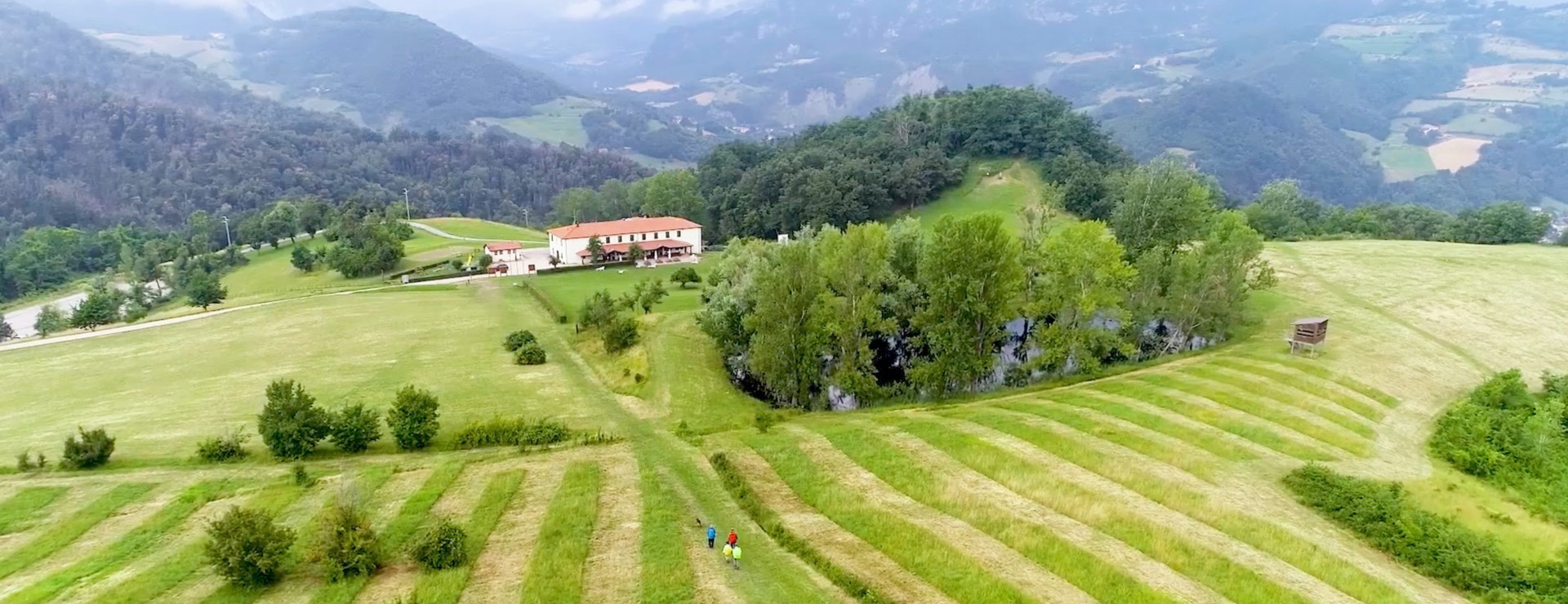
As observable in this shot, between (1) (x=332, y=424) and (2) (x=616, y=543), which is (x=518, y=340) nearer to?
(1) (x=332, y=424)

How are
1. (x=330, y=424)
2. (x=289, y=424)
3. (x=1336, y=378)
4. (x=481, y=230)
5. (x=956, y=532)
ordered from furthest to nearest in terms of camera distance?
(x=481, y=230), (x=1336, y=378), (x=330, y=424), (x=289, y=424), (x=956, y=532)

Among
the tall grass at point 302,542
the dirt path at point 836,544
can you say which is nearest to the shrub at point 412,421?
the tall grass at point 302,542

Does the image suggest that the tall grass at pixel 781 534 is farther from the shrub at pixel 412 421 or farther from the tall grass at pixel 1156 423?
the tall grass at pixel 1156 423

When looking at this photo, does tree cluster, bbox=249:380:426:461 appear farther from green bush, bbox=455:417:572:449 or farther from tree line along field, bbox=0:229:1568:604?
green bush, bbox=455:417:572:449

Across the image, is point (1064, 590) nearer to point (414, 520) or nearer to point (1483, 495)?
point (1483, 495)

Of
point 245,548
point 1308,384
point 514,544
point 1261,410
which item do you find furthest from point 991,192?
point 245,548

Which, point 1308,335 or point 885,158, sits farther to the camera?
point 885,158

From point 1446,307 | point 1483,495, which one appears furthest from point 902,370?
point 1446,307
